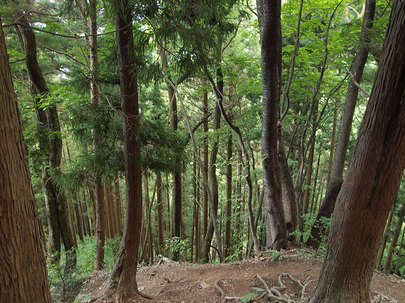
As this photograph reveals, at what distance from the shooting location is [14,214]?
63.0 inches

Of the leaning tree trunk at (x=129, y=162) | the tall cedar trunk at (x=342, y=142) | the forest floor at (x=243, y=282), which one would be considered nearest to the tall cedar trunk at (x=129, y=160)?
the leaning tree trunk at (x=129, y=162)

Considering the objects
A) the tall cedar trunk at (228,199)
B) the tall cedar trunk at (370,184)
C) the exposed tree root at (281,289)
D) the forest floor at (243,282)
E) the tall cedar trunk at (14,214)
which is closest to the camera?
the tall cedar trunk at (14,214)

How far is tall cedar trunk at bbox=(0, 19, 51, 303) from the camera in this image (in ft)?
5.11

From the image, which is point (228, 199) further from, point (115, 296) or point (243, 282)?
point (115, 296)

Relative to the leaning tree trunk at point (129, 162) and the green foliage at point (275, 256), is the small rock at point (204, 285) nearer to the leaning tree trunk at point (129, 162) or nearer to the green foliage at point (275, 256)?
the leaning tree trunk at point (129, 162)

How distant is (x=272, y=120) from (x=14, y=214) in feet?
13.4

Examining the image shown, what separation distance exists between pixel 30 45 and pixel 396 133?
294 inches

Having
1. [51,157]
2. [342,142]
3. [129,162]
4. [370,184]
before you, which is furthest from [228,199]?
[370,184]

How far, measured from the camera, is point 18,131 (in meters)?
1.68

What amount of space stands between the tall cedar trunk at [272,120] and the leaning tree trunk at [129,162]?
229 cm

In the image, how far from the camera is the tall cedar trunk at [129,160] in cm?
344

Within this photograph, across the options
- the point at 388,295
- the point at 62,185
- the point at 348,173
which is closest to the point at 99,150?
the point at 62,185

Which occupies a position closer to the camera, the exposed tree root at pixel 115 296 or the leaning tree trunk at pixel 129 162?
the leaning tree trunk at pixel 129 162

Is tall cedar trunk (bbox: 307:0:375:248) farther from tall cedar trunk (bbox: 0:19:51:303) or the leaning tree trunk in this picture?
tall cedar trunk (bbox: 0:19:51:303)
